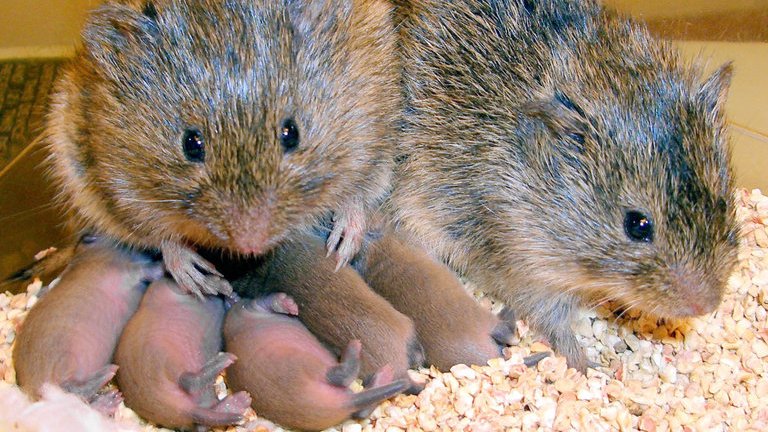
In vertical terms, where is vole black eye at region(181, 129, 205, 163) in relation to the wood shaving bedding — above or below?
above

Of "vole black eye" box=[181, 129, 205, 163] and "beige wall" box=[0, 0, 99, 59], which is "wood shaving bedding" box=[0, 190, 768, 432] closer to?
"vole black eye" box=[181, 129, 205, 163]

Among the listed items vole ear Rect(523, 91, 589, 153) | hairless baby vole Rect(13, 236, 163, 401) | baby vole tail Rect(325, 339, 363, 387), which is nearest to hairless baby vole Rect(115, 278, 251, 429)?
hairless baby vole Rect(13, 236, 163, 401)

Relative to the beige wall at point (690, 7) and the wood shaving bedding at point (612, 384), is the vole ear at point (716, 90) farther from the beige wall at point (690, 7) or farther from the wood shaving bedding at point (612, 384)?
the beige wall at point (690, 7)

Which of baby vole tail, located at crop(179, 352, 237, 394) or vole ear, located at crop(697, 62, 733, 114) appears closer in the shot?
baby vole tail, located at crop(179, 352, 237, 394)

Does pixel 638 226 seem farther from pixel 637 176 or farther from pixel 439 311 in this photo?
pixel 439 311

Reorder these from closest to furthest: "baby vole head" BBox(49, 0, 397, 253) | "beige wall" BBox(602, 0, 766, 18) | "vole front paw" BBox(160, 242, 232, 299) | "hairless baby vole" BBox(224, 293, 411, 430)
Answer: "baby vole head" BBox(49, 0, 397, 253)
"hairless baby vole" BBox(224, 293, 411, 430)
"vole front paw" BBox(160, 242, 232, 299)
"beige wall" BBox(602, 0, 766, 18)

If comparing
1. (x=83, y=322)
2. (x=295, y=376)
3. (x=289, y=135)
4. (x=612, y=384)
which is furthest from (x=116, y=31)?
(x=612, y=384)
